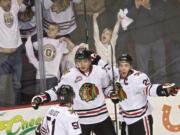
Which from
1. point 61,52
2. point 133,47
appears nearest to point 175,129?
point 133,47

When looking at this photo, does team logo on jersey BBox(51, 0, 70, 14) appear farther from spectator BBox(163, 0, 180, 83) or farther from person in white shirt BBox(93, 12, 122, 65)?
spectator BBox(163, 0, 180, 83)

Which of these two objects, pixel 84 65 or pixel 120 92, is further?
pixel 120 92

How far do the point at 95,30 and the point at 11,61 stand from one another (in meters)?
1.04

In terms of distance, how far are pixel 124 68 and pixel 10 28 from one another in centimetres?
145

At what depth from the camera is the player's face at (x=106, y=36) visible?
291 inches

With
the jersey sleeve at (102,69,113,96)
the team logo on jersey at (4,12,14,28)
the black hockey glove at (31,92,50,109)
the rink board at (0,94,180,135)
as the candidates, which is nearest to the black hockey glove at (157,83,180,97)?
the jersey sleeve at (102,69,113,96)

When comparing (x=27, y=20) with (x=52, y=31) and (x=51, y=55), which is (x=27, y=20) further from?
(x=51, y=55)

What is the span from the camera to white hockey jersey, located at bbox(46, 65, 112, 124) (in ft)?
19.7

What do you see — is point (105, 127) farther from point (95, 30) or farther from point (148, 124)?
point (95, 30)

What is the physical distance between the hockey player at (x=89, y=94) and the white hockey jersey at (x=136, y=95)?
18 centimetres

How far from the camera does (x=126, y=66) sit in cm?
599

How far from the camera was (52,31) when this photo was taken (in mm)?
7184

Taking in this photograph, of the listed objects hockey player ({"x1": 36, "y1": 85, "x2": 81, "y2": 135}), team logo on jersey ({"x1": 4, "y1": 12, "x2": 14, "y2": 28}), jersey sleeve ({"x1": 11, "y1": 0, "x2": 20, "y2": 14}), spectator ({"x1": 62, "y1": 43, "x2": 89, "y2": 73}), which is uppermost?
jersey sleeve ({"x1": 11, "y1": 0, "x2": 20, "y2": 14})

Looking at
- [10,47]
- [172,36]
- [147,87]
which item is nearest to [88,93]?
[147,87]
